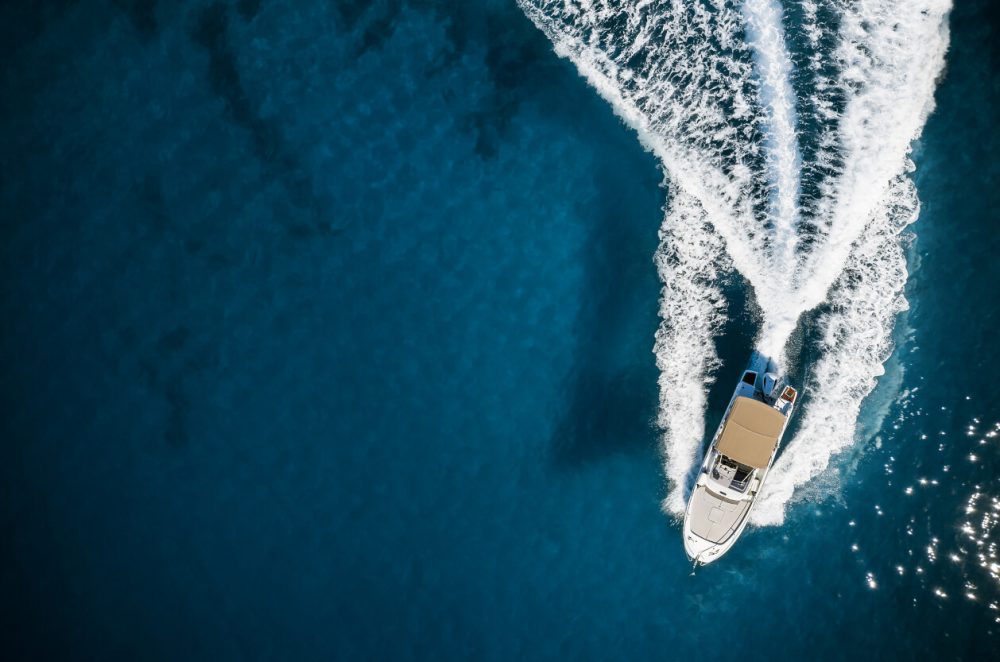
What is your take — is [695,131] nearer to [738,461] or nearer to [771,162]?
[771,162]

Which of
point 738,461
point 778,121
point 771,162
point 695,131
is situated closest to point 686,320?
point 738,461

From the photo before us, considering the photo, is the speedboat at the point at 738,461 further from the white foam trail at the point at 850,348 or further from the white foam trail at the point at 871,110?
the white foam trail at the point at 871,110

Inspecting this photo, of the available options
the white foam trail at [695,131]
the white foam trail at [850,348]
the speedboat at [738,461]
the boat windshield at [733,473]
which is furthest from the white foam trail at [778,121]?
the boat windshield at [733,473]

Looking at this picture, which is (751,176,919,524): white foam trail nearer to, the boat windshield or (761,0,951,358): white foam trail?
(761,0,951,358): white foam trail

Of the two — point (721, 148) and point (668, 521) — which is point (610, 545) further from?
point (721, 148)

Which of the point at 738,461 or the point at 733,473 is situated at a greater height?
the point at 738,461

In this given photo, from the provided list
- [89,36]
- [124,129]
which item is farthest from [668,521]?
[89,36]
